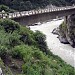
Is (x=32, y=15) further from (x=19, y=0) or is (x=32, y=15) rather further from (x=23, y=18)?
(x=19, y=0)

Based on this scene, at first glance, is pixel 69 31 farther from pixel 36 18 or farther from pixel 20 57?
pixel 20 57

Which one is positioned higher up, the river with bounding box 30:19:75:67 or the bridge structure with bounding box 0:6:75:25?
the bridge structure with bounding box 0:6:75:25

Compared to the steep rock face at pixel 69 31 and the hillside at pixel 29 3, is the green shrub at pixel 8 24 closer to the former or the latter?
the steep rock face at pixel 69 31

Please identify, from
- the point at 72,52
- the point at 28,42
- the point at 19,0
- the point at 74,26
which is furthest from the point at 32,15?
the point at 19,0

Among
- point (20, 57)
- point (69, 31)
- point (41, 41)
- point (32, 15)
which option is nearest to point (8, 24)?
point (41, 41)

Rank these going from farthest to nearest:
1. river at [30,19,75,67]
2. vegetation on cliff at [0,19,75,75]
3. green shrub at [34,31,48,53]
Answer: river at [30,19,75,67], green shrub at [34,31,48,53], vegetation on cliff at [0,19,75,75]

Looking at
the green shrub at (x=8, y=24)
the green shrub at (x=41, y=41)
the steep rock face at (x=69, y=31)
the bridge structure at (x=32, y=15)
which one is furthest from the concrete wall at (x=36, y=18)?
the steep rock face at (x=69, y=31)

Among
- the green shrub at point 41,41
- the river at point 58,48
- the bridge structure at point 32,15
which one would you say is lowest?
the river at point 58,48

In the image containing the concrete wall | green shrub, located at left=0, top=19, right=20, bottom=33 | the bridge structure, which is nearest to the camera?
green shrub, located at left=0, top=19, right=20, bottom=33

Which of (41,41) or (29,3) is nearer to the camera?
(41,41)

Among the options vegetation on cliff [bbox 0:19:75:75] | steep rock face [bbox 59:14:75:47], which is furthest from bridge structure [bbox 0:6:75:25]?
steep rock face [bbox 59:14:75:47]

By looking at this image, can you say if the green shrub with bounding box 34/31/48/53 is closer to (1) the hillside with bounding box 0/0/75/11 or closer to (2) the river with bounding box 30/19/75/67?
(2) the river with bounding box 30/19/75/67
